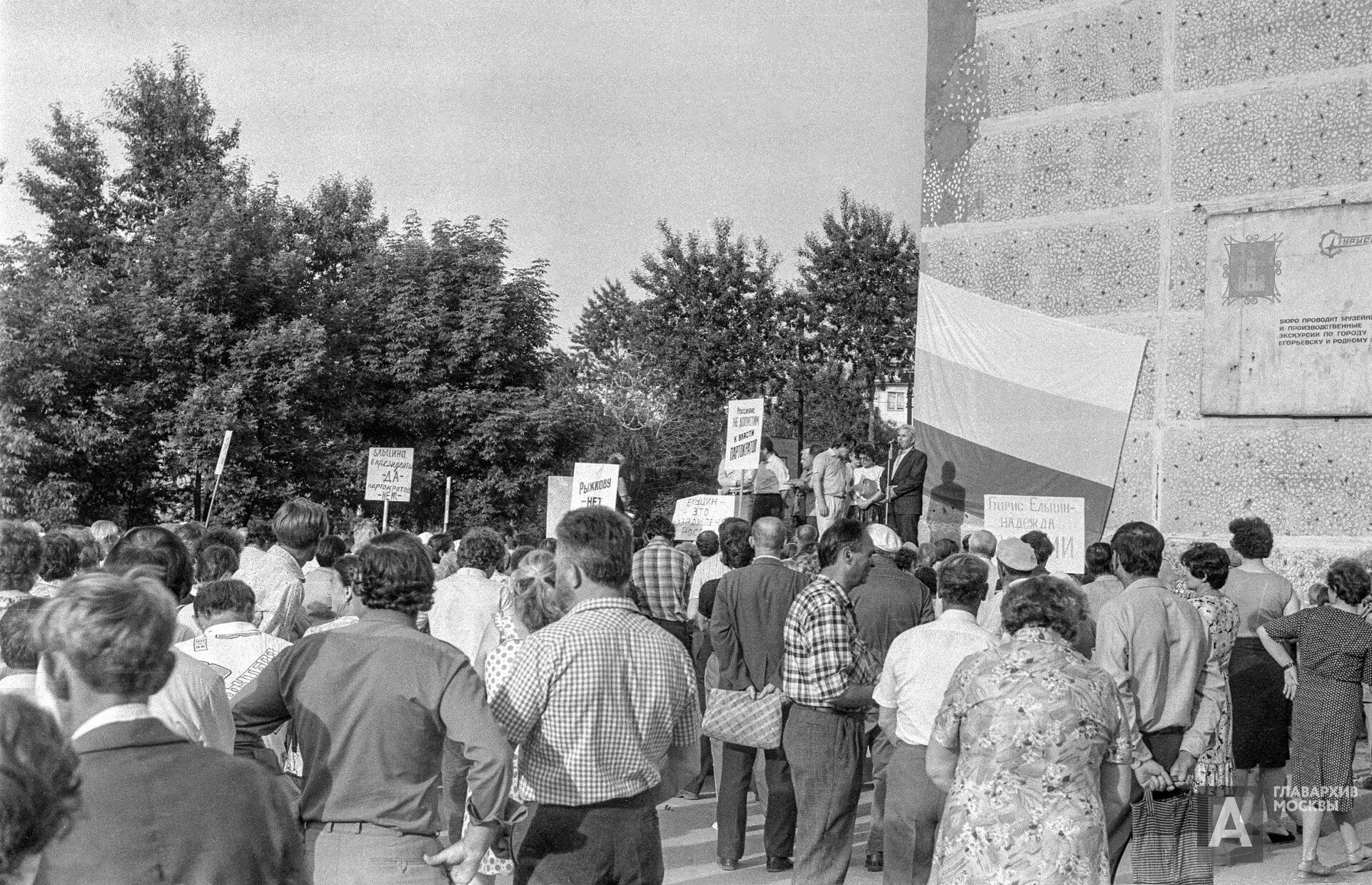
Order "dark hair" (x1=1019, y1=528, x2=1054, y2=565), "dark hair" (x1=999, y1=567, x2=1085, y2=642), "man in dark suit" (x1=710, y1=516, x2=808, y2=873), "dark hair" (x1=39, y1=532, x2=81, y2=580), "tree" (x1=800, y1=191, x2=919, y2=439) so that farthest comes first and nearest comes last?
"tree" (x1=800, y1=191, x2=919, y2=439), "dark hair" (x1=1019, y1=528, x2=1054, y2=565), "man in dark suit" (x1=710, y1=516, x2=808, y2=873), "dark hair" (x1=39, y1=532, x2=81, y2=580), "dark hair" (x1=999, y1=567, x2=1085, y2=642)

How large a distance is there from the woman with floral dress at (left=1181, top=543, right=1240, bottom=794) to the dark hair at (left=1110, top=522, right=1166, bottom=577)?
0.46 meters

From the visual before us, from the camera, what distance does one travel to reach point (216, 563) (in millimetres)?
7434

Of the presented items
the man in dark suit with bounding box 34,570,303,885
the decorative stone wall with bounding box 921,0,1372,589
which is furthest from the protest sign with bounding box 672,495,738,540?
the man in dark suit with bounding box 34,570,303,885

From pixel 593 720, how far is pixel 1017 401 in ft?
32.7

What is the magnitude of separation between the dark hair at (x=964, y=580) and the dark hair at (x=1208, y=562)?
2221mm

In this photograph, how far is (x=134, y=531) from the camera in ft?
19.7

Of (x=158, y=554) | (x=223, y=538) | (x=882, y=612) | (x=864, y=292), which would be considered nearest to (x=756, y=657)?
(x=882, y=612)

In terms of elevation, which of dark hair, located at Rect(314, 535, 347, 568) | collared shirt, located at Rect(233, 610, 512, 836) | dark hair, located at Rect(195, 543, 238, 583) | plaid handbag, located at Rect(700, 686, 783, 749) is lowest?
plaid handbag, located at Rect(700, 686, 783, 749)

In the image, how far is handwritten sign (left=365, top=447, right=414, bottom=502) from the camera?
24812mm

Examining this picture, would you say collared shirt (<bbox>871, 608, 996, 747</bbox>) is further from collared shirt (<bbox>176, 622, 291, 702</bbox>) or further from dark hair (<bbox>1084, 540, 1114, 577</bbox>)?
dark hair (<bbox>1084, 540, 1114, 577</bbox>)

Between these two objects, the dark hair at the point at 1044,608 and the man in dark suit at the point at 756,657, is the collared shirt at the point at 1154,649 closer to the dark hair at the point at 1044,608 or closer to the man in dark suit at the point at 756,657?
the man in dark suit at the point at 756,657

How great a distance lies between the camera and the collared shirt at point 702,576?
1159 cm

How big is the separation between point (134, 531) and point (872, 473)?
15164mm

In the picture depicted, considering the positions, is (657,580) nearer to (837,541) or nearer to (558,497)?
(837,541)
